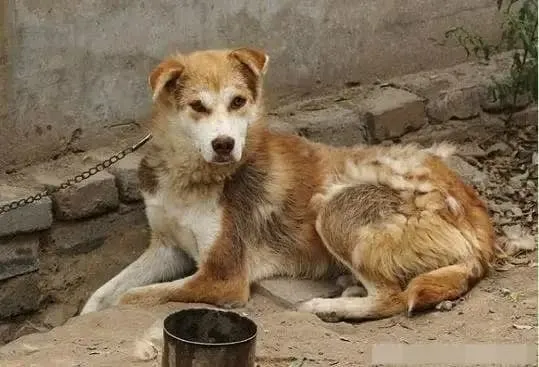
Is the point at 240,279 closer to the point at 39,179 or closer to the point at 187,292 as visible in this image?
the point at 187,292

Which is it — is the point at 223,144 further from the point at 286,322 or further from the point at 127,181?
the point at 127,181

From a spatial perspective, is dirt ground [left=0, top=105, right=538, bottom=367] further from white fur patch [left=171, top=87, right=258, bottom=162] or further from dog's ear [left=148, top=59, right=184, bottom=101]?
dog's ear [left=148, top=59, right=184, bottom=101]

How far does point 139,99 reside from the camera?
20.8 feet

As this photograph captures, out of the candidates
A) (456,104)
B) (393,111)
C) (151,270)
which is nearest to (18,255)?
(151,270)

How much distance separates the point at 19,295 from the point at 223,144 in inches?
58.5

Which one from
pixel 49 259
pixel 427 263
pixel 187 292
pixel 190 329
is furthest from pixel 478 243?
pixel 49 259

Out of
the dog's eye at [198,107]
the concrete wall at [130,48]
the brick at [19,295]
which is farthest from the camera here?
the concrete wall at [130,48]

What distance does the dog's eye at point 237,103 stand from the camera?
5324 mm

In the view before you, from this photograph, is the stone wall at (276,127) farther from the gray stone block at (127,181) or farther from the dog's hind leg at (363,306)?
the dog's hind leg at (363,306)

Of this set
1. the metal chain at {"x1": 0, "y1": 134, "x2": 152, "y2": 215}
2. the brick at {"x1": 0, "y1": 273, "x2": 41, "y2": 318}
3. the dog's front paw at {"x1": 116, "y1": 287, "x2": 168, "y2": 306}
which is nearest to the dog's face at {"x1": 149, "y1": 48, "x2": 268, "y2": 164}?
the metal chain at {"x1": 0, "y1": 134, "x2": 152, "y2": 215}

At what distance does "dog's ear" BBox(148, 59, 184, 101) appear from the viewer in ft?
17.4

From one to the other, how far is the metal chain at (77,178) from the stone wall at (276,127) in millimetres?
35

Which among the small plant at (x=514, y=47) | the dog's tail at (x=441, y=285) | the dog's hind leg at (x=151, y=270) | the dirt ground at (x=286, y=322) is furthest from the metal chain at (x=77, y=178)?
the small plant at (x=514, y=47)

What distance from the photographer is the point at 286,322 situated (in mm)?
5125
